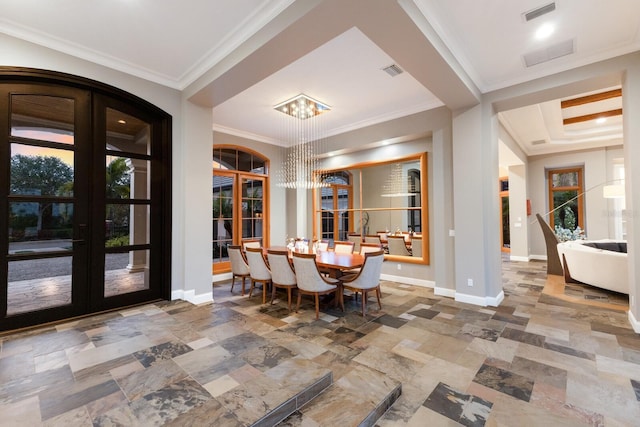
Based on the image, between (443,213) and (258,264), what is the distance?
3.25m

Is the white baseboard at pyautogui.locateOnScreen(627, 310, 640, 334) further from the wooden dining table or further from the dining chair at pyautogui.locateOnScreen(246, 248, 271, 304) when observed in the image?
the dining chair at pyautogui.locateOnScreen(246, 248, 271, 304)

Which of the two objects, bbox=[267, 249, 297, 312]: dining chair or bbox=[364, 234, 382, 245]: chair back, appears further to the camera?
bbox=[364, 234, 382, 245]: chair back

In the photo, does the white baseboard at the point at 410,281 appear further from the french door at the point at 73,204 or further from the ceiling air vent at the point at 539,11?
the french door at the point at 73,204

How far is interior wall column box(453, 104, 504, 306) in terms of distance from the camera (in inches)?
166

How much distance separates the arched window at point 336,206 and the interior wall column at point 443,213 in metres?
2.26

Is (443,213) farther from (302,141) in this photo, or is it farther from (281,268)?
(302,141)

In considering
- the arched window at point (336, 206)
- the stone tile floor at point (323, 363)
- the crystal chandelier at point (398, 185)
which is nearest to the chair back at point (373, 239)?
the arched window at point (336, 206)

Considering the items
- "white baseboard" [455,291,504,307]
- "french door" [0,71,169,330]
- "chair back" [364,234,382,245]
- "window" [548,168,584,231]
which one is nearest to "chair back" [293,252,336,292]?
"french door" [0,71,169,330]

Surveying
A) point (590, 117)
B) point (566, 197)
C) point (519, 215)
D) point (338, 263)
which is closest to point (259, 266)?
point (338, 263)

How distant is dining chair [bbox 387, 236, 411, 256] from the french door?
13.7 ft

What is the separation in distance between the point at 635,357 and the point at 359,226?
15.4 feet

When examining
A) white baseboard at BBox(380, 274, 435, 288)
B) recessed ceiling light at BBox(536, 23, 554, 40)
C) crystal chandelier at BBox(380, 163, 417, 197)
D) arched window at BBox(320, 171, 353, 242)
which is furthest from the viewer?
arched window at BBox(320, 171, 353, 242)

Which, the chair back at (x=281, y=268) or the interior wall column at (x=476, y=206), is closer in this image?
the chair back at (x=281, y=268)

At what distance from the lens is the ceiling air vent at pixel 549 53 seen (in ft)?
10.5
